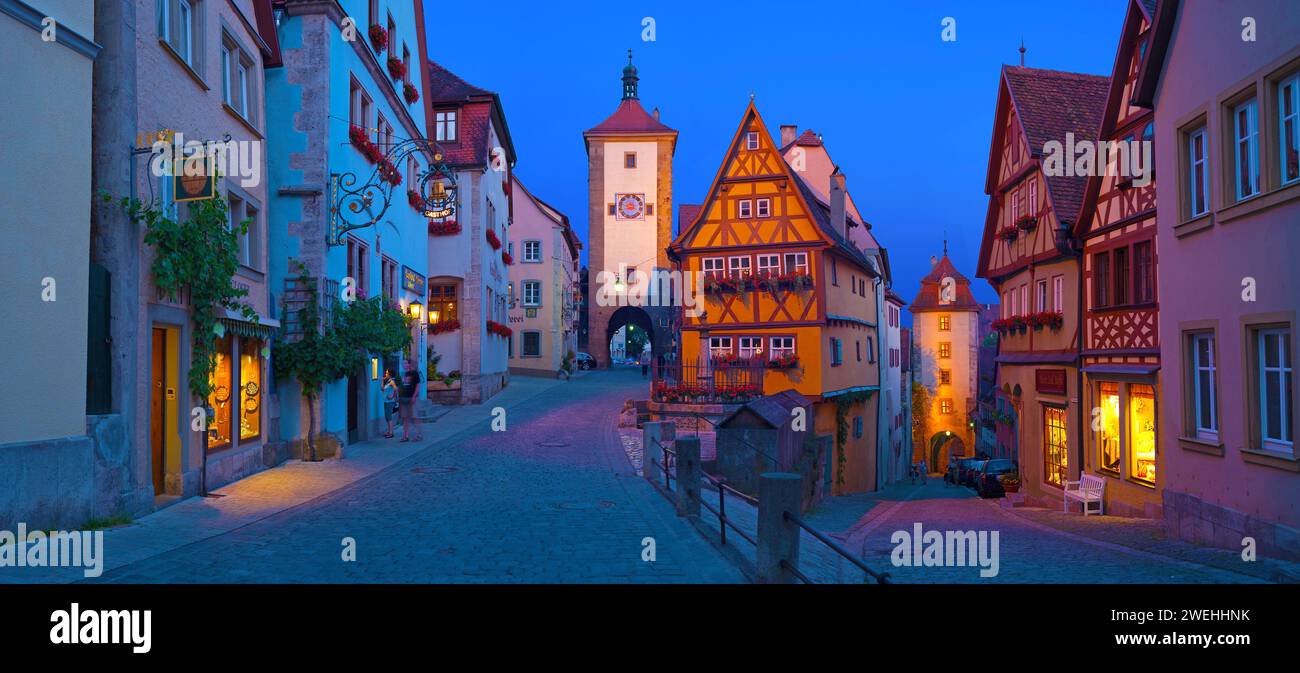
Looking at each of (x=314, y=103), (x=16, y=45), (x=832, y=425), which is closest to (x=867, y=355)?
(x=832, y=425)

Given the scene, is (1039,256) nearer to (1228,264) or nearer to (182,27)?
(1228,264)

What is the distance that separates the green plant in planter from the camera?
10960mm

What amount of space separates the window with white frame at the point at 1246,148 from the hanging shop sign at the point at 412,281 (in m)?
18.9

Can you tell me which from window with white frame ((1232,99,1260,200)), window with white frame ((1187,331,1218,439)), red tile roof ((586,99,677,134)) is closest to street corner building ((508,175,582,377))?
red tile roof ((586,99,677,134))

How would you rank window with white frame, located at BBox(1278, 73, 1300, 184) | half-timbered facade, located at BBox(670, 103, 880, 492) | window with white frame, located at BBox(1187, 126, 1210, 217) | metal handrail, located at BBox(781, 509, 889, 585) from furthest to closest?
half-timbered facade, located at BBox(670, 103, 880, 492) → window with white frame, located at BBox(1187, 126, 1210, 217) → window with white frame, located at BBox(1278, 73, 1300, 184) → metal handrail, located at BBox(781, 509, 889, 585)

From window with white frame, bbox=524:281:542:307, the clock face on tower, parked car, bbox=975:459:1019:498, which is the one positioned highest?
the clock face on tower

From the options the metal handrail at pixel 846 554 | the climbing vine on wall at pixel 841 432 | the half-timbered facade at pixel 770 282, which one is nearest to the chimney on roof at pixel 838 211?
the half-timbered facade at pixel 770 282

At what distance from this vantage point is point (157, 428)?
11.9 meters

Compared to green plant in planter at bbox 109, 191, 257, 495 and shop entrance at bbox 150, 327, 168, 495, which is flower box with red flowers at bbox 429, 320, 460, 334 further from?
shop entrance at bbox 150, 327, 168, 495

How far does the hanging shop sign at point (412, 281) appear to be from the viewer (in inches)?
974

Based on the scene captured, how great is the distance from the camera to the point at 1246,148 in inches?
472

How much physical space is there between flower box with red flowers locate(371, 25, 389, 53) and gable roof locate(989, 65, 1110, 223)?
49.2 ft

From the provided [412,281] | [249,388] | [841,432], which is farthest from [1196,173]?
[412,281]

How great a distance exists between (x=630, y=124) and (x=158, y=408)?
5062 cm
